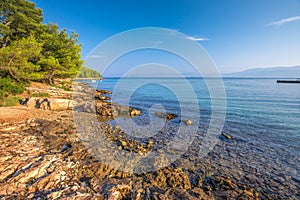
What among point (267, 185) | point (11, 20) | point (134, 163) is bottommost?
point (267, 185)

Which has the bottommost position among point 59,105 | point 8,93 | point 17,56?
point 59,105

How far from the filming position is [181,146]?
725 cm

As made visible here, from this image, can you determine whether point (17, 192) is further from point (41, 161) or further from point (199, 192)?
point (199, 192)

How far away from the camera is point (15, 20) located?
14.5m

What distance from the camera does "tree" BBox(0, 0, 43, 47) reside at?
13.5 m

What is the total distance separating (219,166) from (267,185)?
149 centimetres

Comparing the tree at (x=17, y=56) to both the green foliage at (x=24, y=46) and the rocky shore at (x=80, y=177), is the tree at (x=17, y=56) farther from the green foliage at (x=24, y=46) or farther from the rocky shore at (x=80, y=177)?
the rocky shore at (x=80, y=177)

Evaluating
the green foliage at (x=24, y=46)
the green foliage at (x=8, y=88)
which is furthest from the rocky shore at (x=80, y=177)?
the green foliage at (x=24, y=46)

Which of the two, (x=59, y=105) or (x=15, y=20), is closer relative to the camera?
(x=59, y=105)

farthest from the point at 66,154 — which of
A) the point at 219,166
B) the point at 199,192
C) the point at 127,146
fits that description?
the point at 219,166

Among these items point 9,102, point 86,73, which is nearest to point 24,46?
point 9,102

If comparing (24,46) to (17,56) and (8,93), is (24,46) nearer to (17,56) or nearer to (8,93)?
(17,56)

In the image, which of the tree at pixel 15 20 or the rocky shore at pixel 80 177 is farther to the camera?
the tree at pixel 15 20

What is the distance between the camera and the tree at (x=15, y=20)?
532 inches
